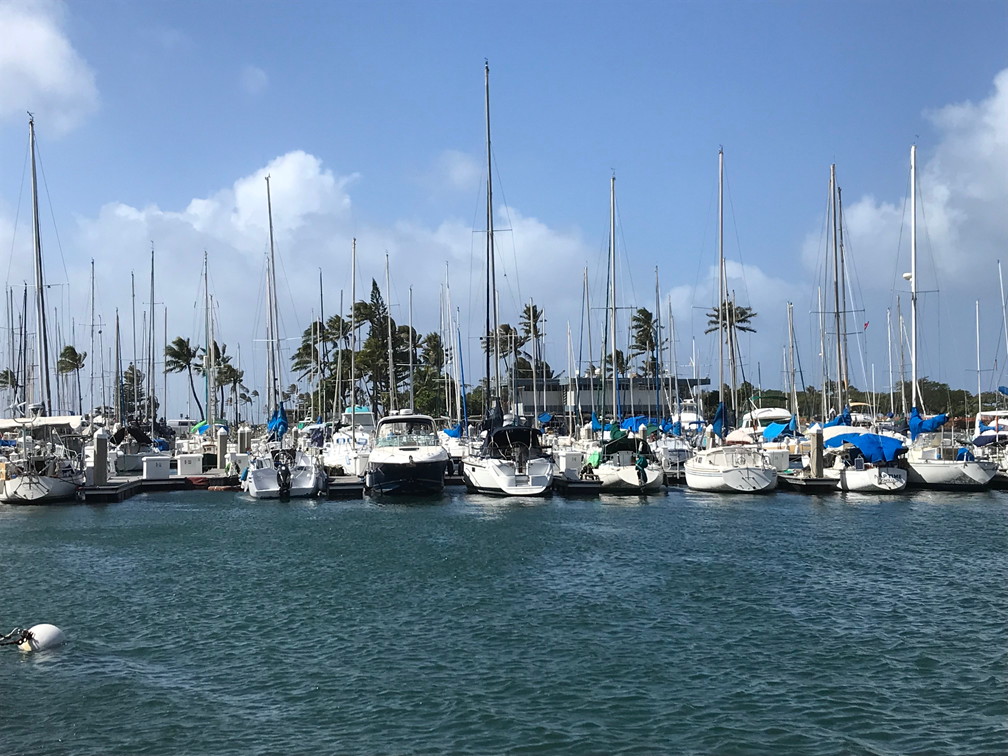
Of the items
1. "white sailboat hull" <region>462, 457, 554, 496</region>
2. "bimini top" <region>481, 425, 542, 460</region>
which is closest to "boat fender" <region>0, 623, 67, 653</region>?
"white sailboat hull" <region>462, 457, 554, 496</region>

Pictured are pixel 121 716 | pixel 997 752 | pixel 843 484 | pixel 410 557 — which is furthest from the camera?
pixel 843 484

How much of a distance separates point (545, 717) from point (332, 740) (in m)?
3.40

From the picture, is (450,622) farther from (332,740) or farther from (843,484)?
(843,484)

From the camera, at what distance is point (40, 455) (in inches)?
1917

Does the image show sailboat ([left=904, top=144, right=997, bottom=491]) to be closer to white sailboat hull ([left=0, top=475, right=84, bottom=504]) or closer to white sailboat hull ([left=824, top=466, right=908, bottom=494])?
white sailboat hull ([left=824, top=466, right=908, bottom=494])

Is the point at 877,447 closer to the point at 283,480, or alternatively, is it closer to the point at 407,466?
the point at 407,466

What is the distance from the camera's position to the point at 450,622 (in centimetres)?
2322

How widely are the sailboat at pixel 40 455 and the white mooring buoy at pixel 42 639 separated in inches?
1128

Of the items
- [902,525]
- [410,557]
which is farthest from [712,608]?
[902,525]

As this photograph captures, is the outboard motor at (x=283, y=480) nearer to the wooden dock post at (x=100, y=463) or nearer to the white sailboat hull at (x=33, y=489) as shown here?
the wooden dock post at (x=100, y=463)

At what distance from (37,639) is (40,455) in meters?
31.2

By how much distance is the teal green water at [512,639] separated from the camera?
52.0 feet

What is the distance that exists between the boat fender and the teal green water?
0.83 feet

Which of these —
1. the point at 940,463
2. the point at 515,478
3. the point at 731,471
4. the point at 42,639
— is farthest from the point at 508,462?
the point at 42,639
